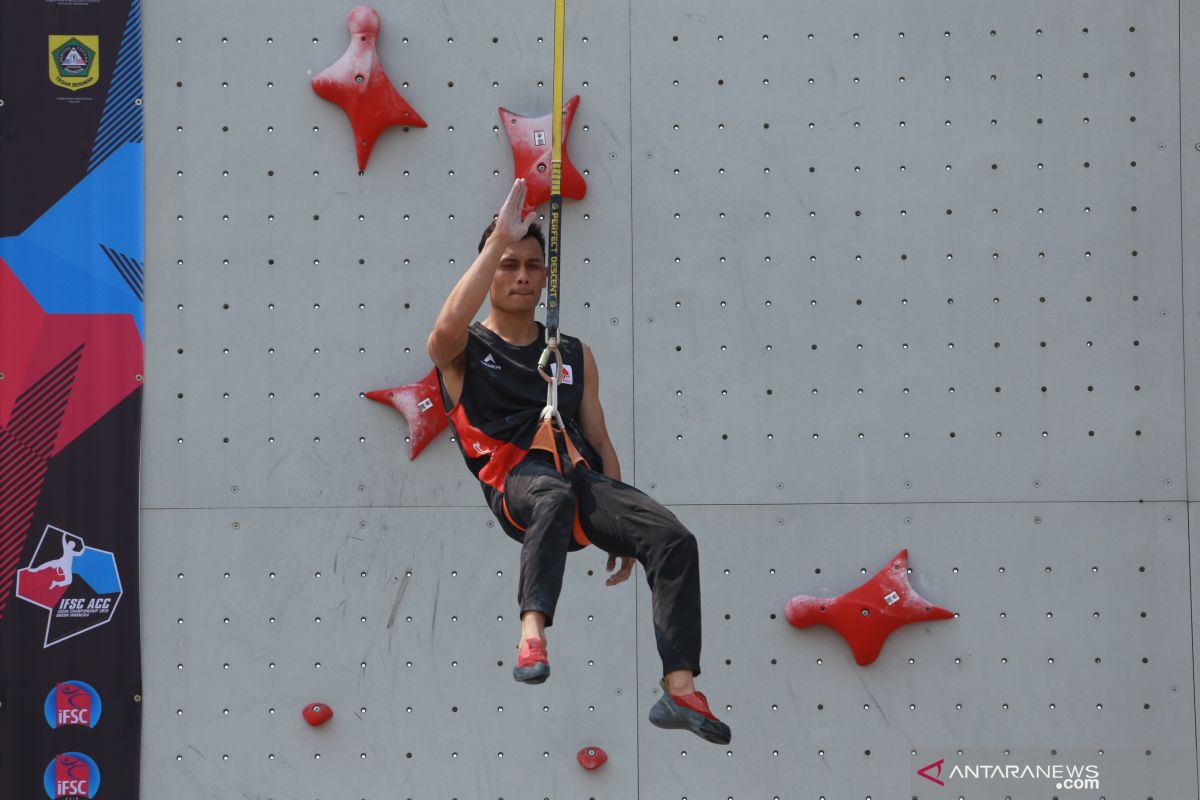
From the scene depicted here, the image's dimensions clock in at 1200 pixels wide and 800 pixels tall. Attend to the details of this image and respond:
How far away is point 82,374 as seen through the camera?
4.86 meters

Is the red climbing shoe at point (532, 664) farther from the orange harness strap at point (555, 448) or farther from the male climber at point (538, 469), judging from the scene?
the orange harness strap at point (555, 448)

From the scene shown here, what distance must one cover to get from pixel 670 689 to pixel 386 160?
94.1 inches

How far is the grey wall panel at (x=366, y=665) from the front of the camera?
Result: 4.79 metres

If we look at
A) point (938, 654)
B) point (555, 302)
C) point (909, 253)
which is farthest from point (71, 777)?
point (909, 253)

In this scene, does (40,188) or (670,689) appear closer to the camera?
(670,689)

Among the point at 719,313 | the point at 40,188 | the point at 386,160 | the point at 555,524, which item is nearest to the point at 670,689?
the point at 555,524

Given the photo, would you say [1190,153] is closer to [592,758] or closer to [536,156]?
[536,156]

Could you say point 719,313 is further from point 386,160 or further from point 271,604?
point 271,604

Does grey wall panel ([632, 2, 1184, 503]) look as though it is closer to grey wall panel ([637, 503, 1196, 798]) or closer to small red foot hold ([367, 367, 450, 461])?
grey wall panel ([637, 503, 1196, 798])

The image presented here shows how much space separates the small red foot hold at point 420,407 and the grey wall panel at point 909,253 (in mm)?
685

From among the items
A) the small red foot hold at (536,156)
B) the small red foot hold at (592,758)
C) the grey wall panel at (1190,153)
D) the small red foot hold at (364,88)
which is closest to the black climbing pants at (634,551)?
the small red foot hold at (592,758)

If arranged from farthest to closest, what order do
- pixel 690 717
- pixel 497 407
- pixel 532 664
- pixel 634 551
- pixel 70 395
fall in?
pixel 70 395 → pixel 497 407 → pixel 634 551 → pixel 690 717 → pixel 532 664

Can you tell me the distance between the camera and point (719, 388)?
16.0ft

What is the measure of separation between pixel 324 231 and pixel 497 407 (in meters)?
1.66
